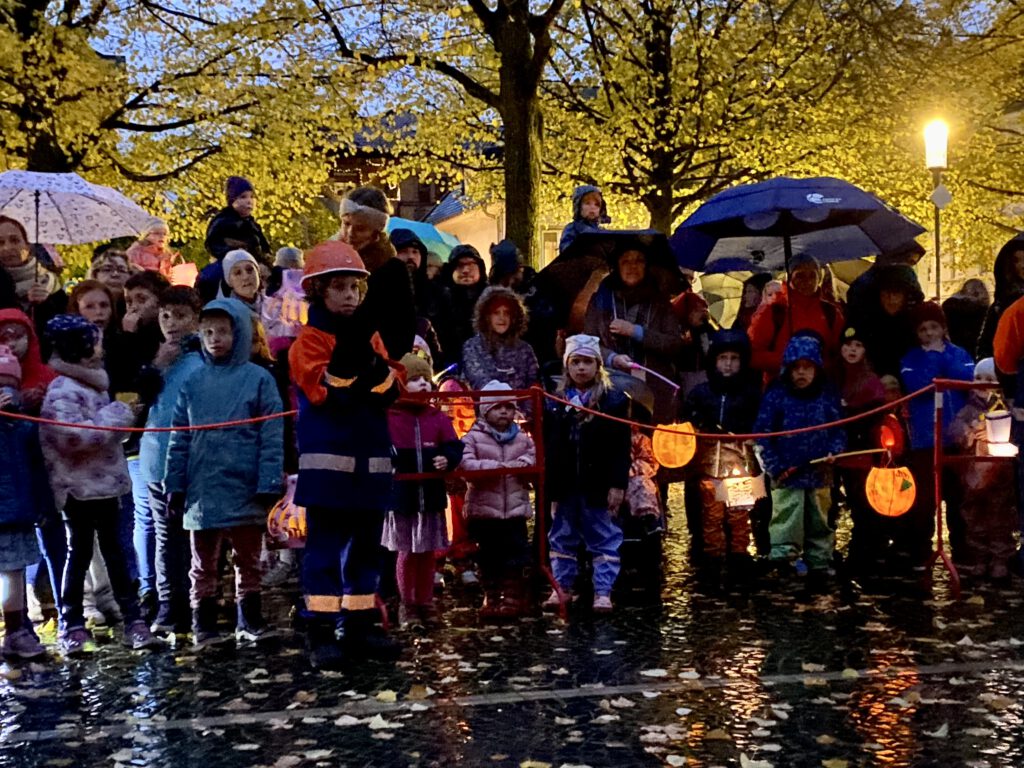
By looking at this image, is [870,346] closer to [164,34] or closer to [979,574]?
[979,574]

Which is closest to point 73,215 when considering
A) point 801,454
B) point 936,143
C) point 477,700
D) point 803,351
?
point 803,351

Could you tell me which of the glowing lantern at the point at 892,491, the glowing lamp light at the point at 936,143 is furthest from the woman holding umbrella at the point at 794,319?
the glowing lamp light at the point at 936,143

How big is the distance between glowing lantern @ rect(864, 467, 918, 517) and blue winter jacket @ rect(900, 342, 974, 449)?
27.3 inches

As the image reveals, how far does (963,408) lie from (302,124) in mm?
14853

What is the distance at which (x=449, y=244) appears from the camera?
50.0 feet

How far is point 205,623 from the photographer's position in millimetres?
7539

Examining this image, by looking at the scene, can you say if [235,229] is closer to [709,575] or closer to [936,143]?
[709,575]

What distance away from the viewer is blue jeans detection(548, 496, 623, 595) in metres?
8.52

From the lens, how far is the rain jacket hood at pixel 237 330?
24.7 ft

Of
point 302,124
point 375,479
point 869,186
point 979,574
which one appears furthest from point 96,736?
point 869,186

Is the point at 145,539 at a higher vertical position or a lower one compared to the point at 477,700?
higher

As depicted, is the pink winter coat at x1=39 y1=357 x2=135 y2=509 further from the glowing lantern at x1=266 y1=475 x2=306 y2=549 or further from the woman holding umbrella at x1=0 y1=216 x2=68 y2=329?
the woman holding umbrella at x1=0 y1=216 x2=68 y2=329

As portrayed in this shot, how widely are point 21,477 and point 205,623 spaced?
4.12ft

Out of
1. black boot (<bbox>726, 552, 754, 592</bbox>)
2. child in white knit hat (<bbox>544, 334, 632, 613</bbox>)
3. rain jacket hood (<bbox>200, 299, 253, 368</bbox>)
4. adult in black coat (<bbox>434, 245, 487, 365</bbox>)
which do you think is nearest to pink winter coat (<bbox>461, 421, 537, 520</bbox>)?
child in white knit hat (<bbox>544, 334, 632, 613</bbox>)
